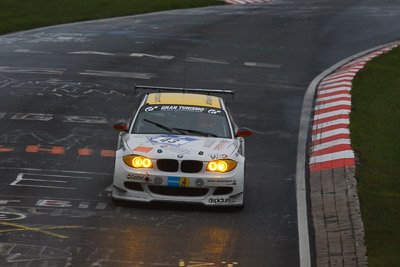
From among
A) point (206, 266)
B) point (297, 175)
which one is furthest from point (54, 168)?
point (206, 266)

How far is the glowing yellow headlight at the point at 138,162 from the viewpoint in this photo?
1416 cm

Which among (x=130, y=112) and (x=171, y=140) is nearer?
(x=171, y=140)

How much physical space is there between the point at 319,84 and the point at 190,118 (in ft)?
37.6

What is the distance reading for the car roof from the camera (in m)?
16.1

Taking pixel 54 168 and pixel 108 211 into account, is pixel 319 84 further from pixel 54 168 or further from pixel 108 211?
pixel 108 211

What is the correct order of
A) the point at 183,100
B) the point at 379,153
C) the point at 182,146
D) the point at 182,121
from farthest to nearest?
the point at 379,153
the point at 183,100
the point at 182,121
the point at 182,146

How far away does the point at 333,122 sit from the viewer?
69.2 ft

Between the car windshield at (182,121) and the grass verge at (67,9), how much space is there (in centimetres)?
2319

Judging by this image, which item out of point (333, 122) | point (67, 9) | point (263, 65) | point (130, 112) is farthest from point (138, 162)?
point (67, 9)

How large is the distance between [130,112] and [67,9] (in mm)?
24590

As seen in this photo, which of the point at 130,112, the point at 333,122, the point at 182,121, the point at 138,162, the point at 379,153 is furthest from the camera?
the point at 130,112

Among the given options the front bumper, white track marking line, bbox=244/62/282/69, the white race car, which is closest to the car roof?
the white race car

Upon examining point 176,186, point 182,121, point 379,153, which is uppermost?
point 182,121

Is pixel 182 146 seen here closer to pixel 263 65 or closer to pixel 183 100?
pixel 183 100
